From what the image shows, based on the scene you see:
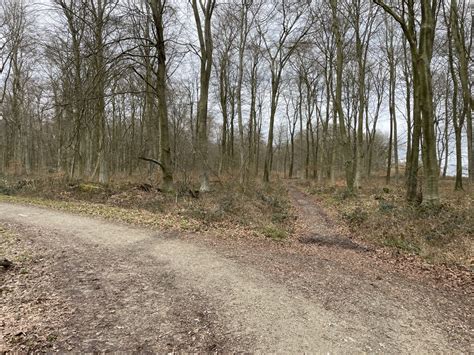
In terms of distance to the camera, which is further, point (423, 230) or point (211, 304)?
point (423, 230)

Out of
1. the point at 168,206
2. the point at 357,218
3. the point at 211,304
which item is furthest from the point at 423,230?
the point at 168,206

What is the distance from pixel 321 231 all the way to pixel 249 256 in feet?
12.5

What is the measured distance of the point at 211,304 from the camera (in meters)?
4.12

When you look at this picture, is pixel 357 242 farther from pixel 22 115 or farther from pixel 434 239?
pixel 22 115

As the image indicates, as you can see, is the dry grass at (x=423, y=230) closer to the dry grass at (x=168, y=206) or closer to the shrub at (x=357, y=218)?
the shrub at (x=357, y=218)

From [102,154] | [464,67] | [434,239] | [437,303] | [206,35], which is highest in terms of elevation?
[206,35]

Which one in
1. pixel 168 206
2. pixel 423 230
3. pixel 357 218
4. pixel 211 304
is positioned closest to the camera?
pixel 211 304

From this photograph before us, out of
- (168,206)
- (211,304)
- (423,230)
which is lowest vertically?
(211,304)

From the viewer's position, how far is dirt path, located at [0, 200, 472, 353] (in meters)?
3.30

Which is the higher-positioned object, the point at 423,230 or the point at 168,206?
the point at 168,206

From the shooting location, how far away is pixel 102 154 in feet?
55.7

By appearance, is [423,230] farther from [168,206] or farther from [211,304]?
[168,206]

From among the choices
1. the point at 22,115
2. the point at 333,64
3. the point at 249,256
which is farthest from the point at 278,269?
the point at 22,115

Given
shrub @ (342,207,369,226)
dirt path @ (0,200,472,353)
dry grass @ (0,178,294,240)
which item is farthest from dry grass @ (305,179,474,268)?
dry grass @ (0,178,294,240)
